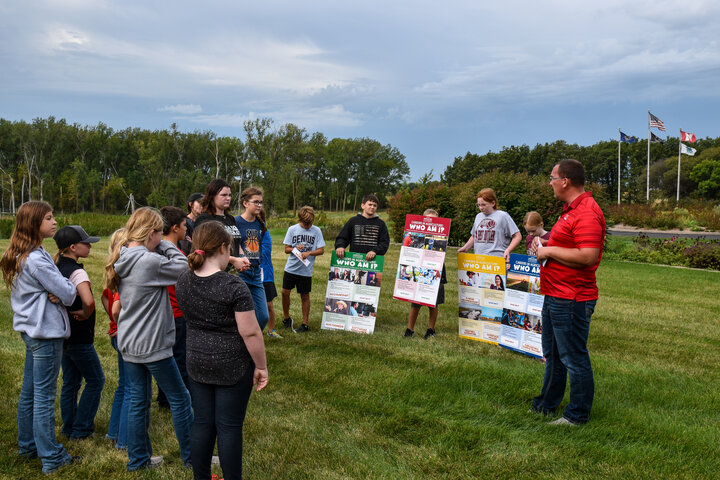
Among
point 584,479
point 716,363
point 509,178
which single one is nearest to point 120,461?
point 584,479

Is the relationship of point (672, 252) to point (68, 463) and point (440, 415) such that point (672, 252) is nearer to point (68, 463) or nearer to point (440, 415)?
point (440, 415)

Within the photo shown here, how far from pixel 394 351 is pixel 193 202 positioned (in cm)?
292

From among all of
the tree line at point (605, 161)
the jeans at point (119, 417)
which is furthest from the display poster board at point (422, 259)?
the tree line at point (605, 161)

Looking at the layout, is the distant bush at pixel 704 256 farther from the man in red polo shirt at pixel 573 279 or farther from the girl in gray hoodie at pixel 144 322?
the girl in gray hoodie at pixel 144 322

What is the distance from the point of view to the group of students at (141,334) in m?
2.77

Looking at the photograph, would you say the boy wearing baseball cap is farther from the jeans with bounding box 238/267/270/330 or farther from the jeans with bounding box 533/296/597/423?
the jeans with bounding box 533/296/597/423

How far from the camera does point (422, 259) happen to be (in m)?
7.18

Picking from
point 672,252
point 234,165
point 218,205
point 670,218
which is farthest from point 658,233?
point 234,165

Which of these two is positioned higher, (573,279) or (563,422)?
(573,279)

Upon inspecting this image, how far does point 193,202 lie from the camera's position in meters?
5.55

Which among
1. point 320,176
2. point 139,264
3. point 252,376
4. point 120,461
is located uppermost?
point 320,176

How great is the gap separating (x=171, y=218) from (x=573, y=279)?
3.10 m

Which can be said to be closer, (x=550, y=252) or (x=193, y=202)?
(x=550, y=252)

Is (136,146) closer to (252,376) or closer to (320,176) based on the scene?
(320,176)
